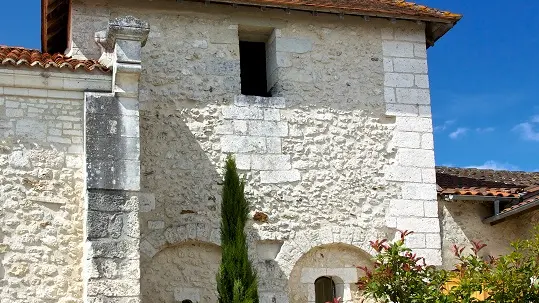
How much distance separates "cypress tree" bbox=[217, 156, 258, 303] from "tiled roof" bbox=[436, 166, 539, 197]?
11.0 ft

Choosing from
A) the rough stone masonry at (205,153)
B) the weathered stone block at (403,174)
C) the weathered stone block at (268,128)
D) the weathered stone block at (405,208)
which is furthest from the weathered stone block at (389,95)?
the weathered stone block at (268,128)

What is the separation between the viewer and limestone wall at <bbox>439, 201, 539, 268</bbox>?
12.2 meters

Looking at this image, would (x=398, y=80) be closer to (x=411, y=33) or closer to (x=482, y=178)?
(x=411, y=33)

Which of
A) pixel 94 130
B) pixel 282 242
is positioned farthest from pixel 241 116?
pixel 94 130

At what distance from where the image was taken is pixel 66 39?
484 inches

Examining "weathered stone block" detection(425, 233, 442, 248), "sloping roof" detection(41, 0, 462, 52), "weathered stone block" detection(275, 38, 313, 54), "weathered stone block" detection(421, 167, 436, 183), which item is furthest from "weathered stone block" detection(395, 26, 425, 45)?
"weathered stone block" detection(425, 233, 442, 248)

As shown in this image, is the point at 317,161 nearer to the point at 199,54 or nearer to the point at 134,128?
the point at 199,54

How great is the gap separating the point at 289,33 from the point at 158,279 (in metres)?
3.69

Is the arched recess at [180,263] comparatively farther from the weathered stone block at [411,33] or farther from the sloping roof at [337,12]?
the weathered stone block at [411,33]

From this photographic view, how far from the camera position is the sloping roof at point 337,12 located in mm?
11547

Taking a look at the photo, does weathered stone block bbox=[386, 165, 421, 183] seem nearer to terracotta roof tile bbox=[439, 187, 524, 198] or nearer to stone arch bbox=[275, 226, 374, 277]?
terracotta roof tile bbox=[439, 187, 524, 198]

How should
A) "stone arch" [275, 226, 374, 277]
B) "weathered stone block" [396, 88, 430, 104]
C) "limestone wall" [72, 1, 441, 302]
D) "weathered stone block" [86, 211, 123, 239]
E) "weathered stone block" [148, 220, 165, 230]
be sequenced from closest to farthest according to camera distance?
"weathered stone block" [86, 211, 123, 239] < "weathered stone block" [148, 220, 165, 230] < "limestone wall" [72, 1, 441, 302] < "stone arch" [275, 226, 374, 277] < "weathered stone block" [396, 88, 430, 104]

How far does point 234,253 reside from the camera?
9.71 m

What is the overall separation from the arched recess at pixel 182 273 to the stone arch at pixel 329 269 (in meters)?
1.01
